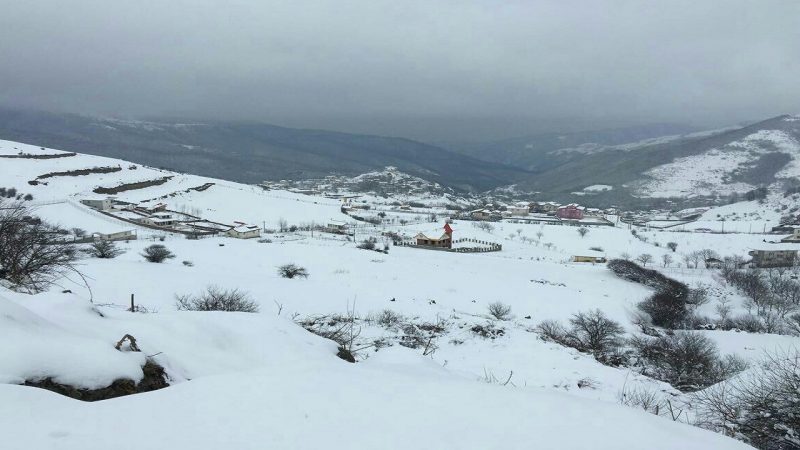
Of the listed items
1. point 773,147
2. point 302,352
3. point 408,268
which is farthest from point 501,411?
point 773,147

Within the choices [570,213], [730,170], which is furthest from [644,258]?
[730,170]

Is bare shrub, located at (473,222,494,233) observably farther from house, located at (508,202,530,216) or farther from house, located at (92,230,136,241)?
house, located at (92,230,136,241)

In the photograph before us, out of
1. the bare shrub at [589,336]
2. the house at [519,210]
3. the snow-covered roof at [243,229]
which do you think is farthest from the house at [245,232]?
the house at [519,210]

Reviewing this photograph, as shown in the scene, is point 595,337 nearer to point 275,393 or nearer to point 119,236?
point 275,393

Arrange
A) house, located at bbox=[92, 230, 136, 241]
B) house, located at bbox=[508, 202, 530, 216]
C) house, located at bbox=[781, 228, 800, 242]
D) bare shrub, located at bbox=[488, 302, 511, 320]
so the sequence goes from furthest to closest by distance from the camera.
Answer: house, located at bbox=[508, 202, 530, 216], house, located at bbox=[781, 228, 800, 242], house, located at bbox=[92, 230, 136, 241], bare shrub, located at bbox=[488, 302, 511, 320]

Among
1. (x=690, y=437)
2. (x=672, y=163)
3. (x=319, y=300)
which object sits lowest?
(x=319, y=300)

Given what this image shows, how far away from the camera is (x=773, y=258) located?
190 feet

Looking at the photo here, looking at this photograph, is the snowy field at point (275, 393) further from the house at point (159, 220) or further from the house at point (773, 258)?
the house at point (773, 258)

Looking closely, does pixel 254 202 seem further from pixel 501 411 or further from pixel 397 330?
pixel 501 411

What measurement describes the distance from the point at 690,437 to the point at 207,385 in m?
3.45

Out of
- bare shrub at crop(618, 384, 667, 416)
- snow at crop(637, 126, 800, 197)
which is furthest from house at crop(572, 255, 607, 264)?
snow at crop(637, 126, 800, 197)

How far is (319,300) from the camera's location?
834 inches

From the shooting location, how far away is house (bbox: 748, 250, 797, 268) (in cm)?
5581

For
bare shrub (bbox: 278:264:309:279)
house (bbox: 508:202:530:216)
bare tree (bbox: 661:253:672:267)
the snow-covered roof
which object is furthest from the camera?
house (bbox: 508:202:530:216)
